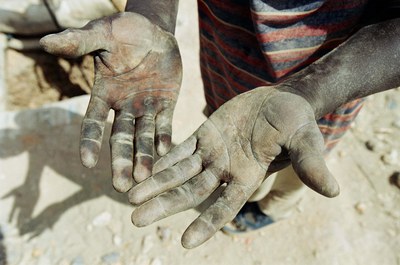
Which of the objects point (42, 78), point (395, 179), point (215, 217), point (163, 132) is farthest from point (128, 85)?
point (42, 78)

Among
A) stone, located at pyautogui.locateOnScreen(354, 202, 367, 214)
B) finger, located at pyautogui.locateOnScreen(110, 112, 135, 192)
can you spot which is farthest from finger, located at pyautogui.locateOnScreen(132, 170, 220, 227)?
stone, located at pyautogui.locateOnScreen(354, 202, 367, 214)

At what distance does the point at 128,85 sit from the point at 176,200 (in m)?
0.50

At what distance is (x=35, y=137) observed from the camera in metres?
2.78

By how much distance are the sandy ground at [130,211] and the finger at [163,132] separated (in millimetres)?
1089

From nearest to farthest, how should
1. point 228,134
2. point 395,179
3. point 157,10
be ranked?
point 228,134, point 157,10, point 395,179

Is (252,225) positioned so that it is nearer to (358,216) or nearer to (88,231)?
(358,216)

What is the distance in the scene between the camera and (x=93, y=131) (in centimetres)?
140

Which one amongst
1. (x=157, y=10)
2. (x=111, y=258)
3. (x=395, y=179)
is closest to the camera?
(x=157, y=10)

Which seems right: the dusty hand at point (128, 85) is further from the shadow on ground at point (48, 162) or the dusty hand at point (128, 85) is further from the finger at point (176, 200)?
the shadow on ground at point (48, 162)

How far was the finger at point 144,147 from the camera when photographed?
1381 mm

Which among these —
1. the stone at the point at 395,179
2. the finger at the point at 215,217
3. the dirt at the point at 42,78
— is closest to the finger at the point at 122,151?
the finger at the point at 215,217

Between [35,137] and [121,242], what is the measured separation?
35.8 inches

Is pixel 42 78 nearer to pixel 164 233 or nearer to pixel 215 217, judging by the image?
pixel 164 233

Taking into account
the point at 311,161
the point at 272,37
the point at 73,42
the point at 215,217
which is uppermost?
the point at 73,42
